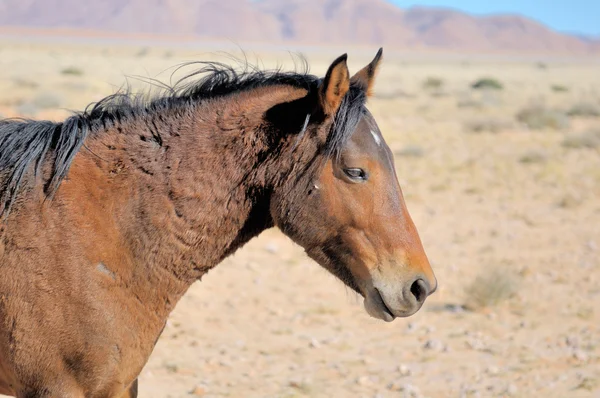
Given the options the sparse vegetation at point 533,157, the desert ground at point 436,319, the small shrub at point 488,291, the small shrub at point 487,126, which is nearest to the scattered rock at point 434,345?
the desert ground at point 436,319

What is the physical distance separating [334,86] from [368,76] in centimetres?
40

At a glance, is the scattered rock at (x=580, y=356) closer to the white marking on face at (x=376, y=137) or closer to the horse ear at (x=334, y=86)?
the white marking on face at (x=376, y=137)

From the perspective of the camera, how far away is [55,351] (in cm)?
281

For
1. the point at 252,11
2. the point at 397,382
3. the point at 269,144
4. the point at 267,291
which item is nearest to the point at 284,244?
the point at 267,291

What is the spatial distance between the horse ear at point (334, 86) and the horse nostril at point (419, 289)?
82 cm

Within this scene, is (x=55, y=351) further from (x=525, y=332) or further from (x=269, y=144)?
(x=525, y=332)

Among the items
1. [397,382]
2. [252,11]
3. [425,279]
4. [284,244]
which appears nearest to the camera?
[425,279]

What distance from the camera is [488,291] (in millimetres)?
7410

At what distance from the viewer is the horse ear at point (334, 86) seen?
2.85 m

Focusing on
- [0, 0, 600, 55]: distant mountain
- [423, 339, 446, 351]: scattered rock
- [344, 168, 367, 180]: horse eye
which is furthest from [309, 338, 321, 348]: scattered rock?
[0, 0, 600, 55]: distant mountain

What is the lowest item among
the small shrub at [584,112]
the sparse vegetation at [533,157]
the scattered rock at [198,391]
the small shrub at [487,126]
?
the small shrub at [584,112]

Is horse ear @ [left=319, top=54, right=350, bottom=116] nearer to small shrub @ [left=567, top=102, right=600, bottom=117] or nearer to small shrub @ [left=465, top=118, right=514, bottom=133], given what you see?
small shrub @ [left=465, top=118, right=514, bottom=133]

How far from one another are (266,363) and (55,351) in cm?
344

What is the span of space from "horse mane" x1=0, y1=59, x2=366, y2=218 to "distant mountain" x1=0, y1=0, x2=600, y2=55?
133 metres
